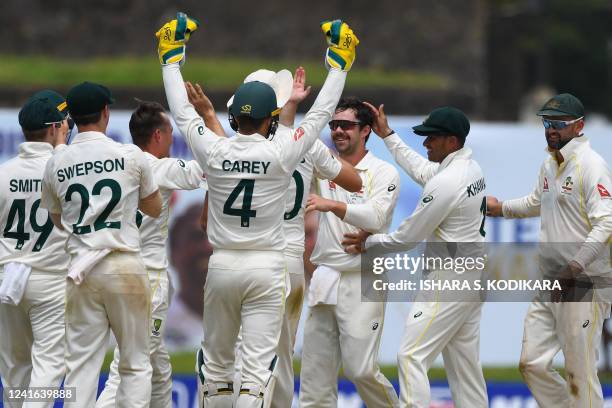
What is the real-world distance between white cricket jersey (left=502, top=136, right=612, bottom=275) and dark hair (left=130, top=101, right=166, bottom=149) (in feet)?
9.87

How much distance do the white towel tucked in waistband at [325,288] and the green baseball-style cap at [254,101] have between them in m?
1.82

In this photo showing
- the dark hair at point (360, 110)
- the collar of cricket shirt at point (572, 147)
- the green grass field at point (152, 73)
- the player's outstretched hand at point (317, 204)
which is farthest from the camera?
the green grass field at point (152, 73)

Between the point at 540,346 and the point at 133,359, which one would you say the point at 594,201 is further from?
the point at 133,359

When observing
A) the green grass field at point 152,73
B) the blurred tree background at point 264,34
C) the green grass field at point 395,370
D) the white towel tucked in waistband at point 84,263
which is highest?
the blurred tree background at point 264,34

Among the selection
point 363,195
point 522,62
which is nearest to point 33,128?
point 363,195

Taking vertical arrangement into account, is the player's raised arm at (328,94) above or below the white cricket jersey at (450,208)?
above

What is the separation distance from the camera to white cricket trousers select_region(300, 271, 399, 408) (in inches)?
382

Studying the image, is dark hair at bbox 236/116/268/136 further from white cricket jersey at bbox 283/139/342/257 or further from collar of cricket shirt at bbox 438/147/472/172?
collar of cricket shirt at bbox 438/147/472/172

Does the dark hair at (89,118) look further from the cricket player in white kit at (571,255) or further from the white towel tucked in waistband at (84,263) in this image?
the cricket player in white kit at (571,255)

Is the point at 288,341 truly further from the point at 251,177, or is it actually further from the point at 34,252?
the point at 34,252

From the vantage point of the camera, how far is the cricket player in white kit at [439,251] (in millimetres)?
9242

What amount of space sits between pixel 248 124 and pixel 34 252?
6.80 feet

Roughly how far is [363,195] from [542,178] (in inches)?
54.8

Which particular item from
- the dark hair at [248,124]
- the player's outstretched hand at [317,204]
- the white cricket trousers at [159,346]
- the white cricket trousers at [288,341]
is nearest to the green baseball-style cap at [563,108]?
the player's outstretched hand at [317,204]
